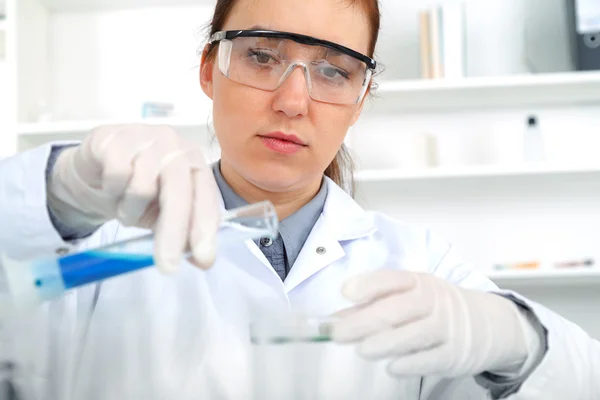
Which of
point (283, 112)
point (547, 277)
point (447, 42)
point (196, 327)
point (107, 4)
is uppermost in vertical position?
point (107, 4)

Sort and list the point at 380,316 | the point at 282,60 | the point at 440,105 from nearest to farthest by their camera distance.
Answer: the point at 380,316, the point at 282,60, the point at 440,105

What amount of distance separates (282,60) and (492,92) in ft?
4.75

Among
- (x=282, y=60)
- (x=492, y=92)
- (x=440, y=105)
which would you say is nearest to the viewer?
(x=282, y=60)

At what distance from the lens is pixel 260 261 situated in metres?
1.07

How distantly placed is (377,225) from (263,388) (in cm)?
63

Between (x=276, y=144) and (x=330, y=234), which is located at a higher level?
(x=276, y=144)

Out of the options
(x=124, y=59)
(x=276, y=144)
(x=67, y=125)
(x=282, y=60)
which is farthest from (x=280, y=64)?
(x=124, y=59)

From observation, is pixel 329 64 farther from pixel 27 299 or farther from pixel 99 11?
pixel 99 11

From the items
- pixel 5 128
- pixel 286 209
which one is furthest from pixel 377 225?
pixel 5 128

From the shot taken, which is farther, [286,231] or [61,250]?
[286,231]

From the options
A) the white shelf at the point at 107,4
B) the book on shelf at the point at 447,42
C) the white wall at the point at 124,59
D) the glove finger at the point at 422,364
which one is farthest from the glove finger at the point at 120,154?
the white shelf at the point at 107,4

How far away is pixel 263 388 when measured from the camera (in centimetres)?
76

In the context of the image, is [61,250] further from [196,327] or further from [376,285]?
[376,285]

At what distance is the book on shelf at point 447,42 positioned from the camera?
2.21 metres
